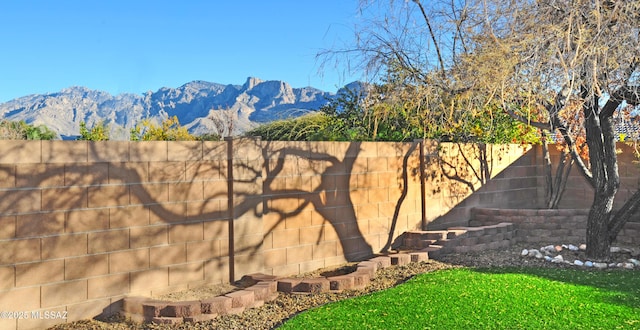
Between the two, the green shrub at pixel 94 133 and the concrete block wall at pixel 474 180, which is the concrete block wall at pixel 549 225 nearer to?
the concrete block wall at pixel 474 180

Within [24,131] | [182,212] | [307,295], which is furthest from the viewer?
[24,131]

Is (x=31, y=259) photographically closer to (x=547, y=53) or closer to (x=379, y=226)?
(x=379, y=226)

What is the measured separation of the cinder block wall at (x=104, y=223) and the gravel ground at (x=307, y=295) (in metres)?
0.27

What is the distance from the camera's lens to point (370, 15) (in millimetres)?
9305

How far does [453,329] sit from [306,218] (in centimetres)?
367

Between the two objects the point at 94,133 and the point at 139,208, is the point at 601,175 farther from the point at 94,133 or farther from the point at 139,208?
the point at 94,133

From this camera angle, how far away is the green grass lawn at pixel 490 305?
17.3 feet

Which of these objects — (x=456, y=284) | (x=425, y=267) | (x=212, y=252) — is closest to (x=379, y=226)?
(x=425, y=267)

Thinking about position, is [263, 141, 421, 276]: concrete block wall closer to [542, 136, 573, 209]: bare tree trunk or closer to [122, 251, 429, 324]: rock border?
[122, 251, 429, 324]: rock border

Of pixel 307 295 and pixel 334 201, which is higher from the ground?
pixel 334 201

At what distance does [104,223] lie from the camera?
6090 millimetres

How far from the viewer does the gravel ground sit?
566 cm

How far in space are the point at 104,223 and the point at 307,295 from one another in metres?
2.52

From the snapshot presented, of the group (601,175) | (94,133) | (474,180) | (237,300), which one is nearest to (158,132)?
(94,133)
